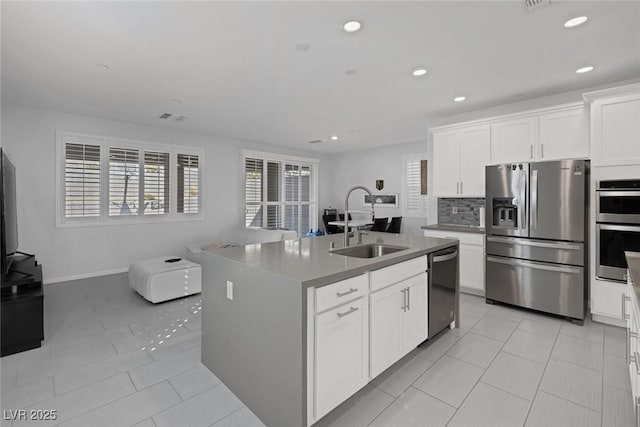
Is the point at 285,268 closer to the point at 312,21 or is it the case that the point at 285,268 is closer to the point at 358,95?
the point at 312,21

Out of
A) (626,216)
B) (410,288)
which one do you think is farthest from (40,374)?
(626,216)

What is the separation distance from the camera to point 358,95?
3.79 meters

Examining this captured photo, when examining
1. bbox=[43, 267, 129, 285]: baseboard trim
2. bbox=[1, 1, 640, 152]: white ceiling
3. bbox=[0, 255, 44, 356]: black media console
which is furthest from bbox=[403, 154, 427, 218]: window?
bbox=[0, 255, 44, 356]: black media console

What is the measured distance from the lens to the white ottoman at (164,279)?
358cm

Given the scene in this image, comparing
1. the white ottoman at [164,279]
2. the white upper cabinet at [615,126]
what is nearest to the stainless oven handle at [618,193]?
the white upper cabinet at [615,126]

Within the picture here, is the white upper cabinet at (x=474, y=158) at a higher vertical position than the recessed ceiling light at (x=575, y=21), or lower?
lower

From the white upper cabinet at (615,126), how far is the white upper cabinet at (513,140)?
600mm

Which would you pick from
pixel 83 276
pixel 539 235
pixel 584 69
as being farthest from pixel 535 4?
pixel 83 276

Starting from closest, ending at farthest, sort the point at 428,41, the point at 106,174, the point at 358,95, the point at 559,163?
the point at 428,41 < the point at 559,163 < the point at 358,95 < the point at 106,174

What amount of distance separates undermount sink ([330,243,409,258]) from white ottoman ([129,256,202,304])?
2.44 metres

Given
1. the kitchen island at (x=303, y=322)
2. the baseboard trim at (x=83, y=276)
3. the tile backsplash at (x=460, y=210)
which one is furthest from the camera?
the tile backsplash at (x=460, y=210)

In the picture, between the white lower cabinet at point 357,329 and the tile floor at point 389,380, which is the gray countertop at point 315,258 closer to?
the white lower cabinet at point 357,329

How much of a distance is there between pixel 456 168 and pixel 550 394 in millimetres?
2997

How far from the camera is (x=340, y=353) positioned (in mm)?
1678
